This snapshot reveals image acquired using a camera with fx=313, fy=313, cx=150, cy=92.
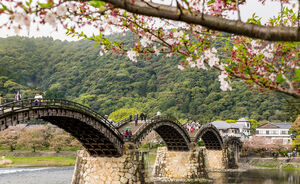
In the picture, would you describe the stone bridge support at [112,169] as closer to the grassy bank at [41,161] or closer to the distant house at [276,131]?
the grassy bank at [41,161]

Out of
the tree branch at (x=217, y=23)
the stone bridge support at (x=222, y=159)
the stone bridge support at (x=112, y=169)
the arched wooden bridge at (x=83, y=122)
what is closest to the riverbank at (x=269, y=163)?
the stone bridge support at (x=222, y=159)

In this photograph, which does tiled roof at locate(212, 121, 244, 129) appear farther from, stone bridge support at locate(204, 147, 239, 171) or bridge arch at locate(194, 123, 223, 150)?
bridge arch at locate(194, 123, 223, 150)

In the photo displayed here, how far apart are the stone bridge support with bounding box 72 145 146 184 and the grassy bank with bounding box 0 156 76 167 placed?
2318cm

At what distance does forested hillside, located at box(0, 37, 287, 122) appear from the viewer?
261 feet

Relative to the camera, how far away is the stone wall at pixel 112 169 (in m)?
22.2

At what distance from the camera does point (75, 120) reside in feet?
67.1

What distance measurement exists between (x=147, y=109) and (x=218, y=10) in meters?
75.7

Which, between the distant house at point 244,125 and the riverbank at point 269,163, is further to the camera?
the distant house at point 244,125

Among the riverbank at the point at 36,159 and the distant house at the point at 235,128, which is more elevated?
the distant house at the point at 235,128

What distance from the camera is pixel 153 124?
28594 millimetres

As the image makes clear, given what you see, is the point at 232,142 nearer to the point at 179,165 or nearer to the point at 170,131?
the point at 179,165

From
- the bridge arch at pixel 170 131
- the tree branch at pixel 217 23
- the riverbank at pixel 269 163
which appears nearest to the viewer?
the tree branch at pixel 217 23

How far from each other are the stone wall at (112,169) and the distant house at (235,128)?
45.7m

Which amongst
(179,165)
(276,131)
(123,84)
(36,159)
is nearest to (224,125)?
(276,131)
